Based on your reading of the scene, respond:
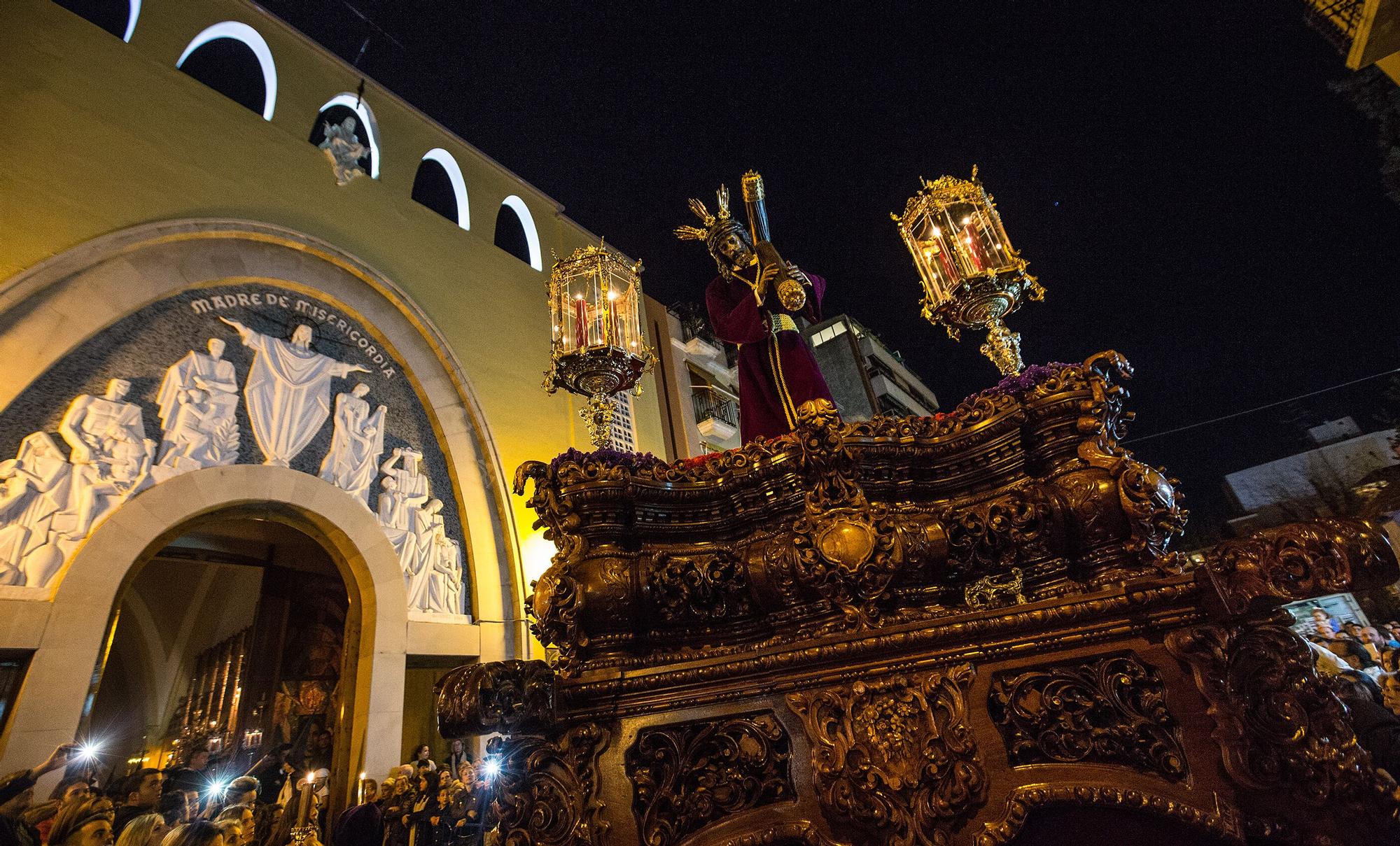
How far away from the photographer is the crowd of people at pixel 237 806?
3.84 m

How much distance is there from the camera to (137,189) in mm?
5789

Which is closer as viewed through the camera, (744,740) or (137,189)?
(744,740)

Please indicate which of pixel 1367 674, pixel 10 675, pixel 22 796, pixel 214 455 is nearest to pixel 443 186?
pixel 214 455

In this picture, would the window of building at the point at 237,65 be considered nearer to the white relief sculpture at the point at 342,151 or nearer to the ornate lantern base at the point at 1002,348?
the white relief sculpture at the point at 342,151

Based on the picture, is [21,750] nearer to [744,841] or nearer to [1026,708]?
[744,841]

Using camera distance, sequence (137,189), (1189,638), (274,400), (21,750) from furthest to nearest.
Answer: (274,400) → (137,189) → (21,750) → (1189,638)

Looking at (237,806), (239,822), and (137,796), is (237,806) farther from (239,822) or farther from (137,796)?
(137,796)

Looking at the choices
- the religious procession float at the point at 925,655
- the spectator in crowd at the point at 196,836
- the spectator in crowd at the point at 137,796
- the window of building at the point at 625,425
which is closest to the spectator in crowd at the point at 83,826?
the spectator in crowd at the point at 196,836

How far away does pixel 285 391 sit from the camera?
247 inches

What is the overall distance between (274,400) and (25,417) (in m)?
1.73

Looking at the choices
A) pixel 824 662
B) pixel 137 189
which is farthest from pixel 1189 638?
pixel 137 189

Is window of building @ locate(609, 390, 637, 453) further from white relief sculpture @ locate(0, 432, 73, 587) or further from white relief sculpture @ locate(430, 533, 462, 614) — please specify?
white relief sculpture @ locate(0, 432, 73, 587)

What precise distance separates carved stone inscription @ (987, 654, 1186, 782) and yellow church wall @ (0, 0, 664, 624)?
6.80 meters

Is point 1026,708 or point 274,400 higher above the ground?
point 274,400
